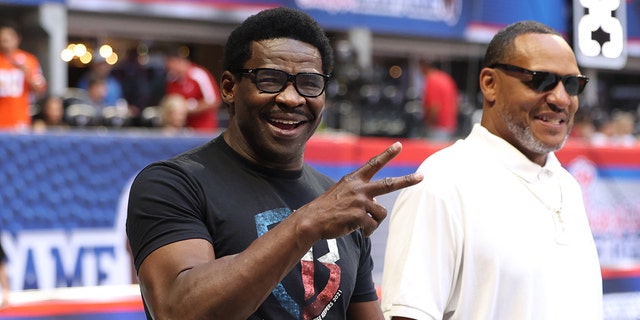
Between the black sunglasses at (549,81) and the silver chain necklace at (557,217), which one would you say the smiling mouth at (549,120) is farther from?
the silver chain necklace at (557,217)

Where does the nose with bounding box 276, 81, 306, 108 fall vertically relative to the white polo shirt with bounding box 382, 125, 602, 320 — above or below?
above

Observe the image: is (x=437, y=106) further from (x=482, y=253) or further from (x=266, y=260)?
(x=266, y=260)

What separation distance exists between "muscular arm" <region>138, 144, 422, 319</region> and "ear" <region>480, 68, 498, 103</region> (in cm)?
135

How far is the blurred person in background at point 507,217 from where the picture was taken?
290 cm

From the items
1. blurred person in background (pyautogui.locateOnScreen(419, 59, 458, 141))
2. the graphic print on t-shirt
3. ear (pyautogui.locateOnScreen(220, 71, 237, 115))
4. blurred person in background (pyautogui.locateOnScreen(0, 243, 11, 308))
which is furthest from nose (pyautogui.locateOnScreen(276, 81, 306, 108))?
blurred person in background (pyautogui.locateOnScreen(419, 59, 458, 141))

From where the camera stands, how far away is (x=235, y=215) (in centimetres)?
228

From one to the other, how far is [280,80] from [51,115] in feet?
24.1

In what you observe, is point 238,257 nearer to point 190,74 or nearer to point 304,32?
point 304,32

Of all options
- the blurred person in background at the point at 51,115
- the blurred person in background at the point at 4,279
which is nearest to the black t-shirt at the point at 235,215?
the blurred person in background at the point at 4,279

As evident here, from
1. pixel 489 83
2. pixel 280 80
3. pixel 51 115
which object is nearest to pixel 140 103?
pixel 51 115

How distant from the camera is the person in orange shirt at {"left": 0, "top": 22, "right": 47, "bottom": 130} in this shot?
9125 mm

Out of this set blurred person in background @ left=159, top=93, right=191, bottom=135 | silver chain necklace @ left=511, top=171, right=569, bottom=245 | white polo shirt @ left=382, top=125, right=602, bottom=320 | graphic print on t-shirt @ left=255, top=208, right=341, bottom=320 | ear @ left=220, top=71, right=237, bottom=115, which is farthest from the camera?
blurred person in background @ left=159, top=93, right=191, bottom=135

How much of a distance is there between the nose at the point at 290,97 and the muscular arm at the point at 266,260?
362 mm

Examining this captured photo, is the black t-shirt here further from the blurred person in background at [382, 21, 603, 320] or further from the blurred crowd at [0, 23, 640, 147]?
the blurred crowd at [0, 23, 640, 147]
